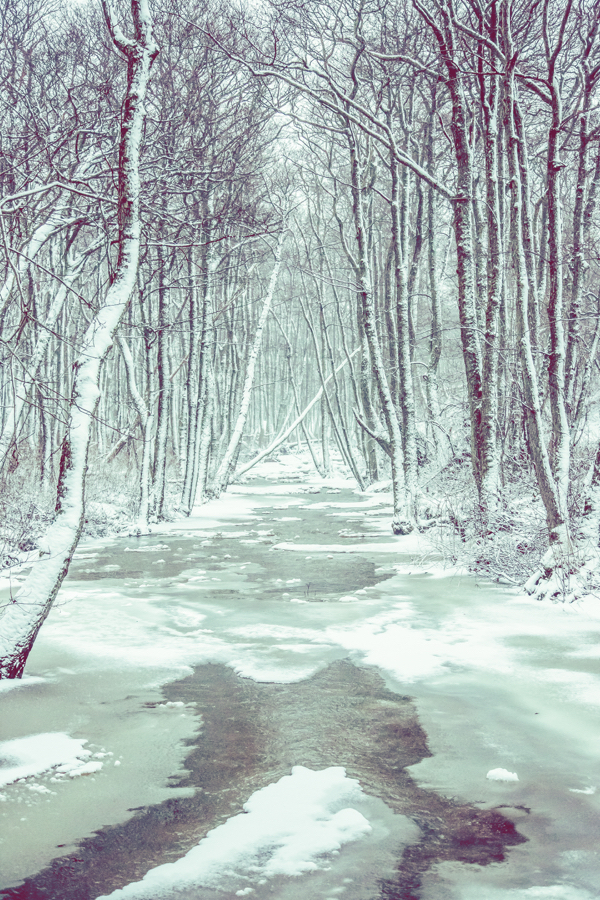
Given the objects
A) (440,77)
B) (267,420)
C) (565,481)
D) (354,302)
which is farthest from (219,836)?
(267,420)

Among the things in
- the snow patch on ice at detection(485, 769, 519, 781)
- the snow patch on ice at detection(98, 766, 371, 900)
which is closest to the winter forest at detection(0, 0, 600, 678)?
the snow patch on ice at detection(98, 766, 371, 900)

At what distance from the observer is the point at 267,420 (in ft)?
125

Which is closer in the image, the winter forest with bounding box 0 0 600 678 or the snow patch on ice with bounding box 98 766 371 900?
the snow patch on ice with bounding box 98 766 371 900

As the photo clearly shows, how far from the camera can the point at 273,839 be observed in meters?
2.76

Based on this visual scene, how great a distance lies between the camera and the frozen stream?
2.55 metres

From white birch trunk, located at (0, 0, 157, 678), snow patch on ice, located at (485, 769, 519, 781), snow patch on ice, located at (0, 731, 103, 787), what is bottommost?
snow patch on ice, located at (485, 769, 519, 781)

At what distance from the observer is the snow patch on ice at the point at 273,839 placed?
2488mm

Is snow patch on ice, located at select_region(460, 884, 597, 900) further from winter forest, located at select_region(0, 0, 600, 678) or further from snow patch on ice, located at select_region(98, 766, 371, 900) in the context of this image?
winter forest, located at select_region(0, 0, 600, 678)

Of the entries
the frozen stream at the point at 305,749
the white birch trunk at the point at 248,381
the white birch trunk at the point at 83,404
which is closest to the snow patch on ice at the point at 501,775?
the frozen stream at the point at 305,749

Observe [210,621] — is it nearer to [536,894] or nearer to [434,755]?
[434,755]

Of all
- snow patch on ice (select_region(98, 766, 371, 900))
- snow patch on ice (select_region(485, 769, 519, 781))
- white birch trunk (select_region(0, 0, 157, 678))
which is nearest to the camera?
snow patch on ice (select_region(98, 766, 371, 900))

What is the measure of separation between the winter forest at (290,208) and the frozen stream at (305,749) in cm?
90

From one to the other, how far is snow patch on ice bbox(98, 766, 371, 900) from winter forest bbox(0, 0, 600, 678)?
1873mm

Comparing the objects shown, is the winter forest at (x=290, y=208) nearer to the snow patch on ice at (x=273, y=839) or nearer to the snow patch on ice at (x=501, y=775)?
the snow patch on ice at (x=273, y=839)
